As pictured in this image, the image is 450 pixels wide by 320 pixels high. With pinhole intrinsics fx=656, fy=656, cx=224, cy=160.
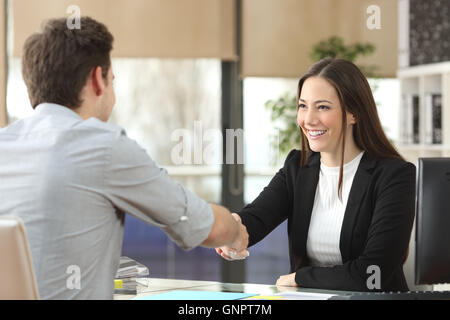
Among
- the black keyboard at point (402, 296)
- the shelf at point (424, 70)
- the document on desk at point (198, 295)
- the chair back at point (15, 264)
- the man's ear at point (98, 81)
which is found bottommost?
the document on desk at point (198, 295)

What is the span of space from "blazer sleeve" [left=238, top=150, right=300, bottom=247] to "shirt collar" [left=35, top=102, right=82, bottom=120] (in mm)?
1120

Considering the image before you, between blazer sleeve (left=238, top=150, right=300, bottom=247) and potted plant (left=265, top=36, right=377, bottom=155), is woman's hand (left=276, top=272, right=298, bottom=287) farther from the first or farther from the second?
potted plant (left=265, top=36, right=377, bottom=155)

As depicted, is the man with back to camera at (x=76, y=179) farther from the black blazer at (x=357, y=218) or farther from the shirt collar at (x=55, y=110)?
the black blazer at (x=357, y=218)

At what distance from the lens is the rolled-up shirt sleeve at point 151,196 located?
1.48 metres

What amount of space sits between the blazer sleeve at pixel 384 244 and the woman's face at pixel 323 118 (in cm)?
26

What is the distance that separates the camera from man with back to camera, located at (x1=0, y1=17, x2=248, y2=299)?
144 cm

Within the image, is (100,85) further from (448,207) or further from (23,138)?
(448,207)

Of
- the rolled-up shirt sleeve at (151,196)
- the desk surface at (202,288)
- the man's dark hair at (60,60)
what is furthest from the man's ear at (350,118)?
the man's dark hair at (60,60)

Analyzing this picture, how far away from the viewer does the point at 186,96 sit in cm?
503

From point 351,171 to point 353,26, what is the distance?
285 centimetres

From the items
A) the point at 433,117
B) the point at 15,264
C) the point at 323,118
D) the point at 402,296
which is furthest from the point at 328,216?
the point at 433,117

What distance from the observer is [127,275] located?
2289 millimetres

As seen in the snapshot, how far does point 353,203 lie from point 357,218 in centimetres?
6

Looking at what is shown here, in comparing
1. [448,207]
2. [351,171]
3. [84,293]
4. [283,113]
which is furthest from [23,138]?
[283,113]
